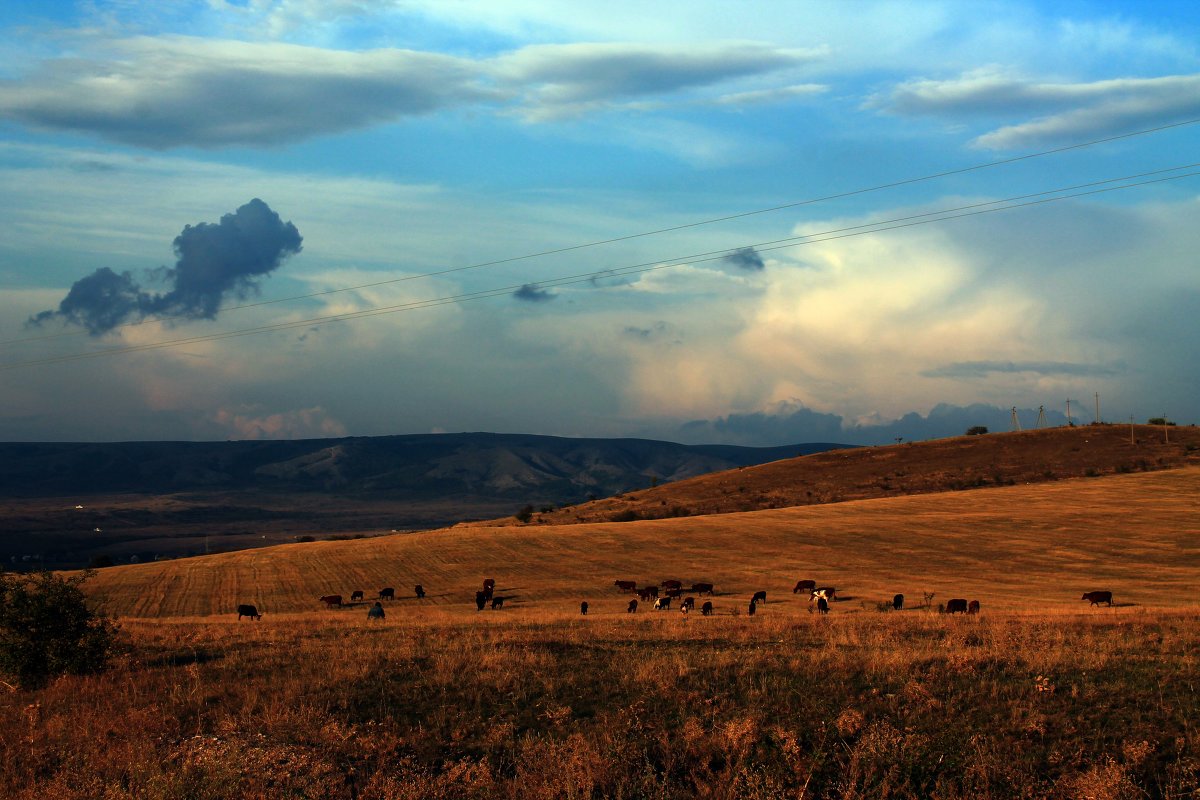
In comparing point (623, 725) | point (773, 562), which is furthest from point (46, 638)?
point (773, 562)

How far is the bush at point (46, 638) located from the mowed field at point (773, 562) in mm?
22386

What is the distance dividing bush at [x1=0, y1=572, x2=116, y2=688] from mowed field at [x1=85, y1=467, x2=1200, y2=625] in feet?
73.4

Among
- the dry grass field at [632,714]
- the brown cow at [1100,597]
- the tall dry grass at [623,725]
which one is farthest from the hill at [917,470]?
the tall dry grass at [623,725]

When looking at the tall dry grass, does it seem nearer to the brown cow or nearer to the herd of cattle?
the herd of cattle

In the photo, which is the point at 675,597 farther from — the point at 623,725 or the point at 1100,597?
the point at 623,725

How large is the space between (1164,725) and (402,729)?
1070 centimetres

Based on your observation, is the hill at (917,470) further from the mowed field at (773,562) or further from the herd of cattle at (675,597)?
the herd of cattle at (675,597)

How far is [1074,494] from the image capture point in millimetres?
92625

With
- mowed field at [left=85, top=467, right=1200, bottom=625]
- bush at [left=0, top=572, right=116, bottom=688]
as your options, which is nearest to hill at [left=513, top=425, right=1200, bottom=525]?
mowed field at [left=85, top=467, right=1200, bottom=625]

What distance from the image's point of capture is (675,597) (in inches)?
2015

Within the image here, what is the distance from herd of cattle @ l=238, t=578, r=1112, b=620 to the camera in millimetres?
41500

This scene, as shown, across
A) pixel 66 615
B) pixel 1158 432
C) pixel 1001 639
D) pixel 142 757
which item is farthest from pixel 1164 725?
pixel 1158 432

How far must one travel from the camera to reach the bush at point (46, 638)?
672 inches

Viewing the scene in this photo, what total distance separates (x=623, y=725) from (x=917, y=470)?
396 feet
